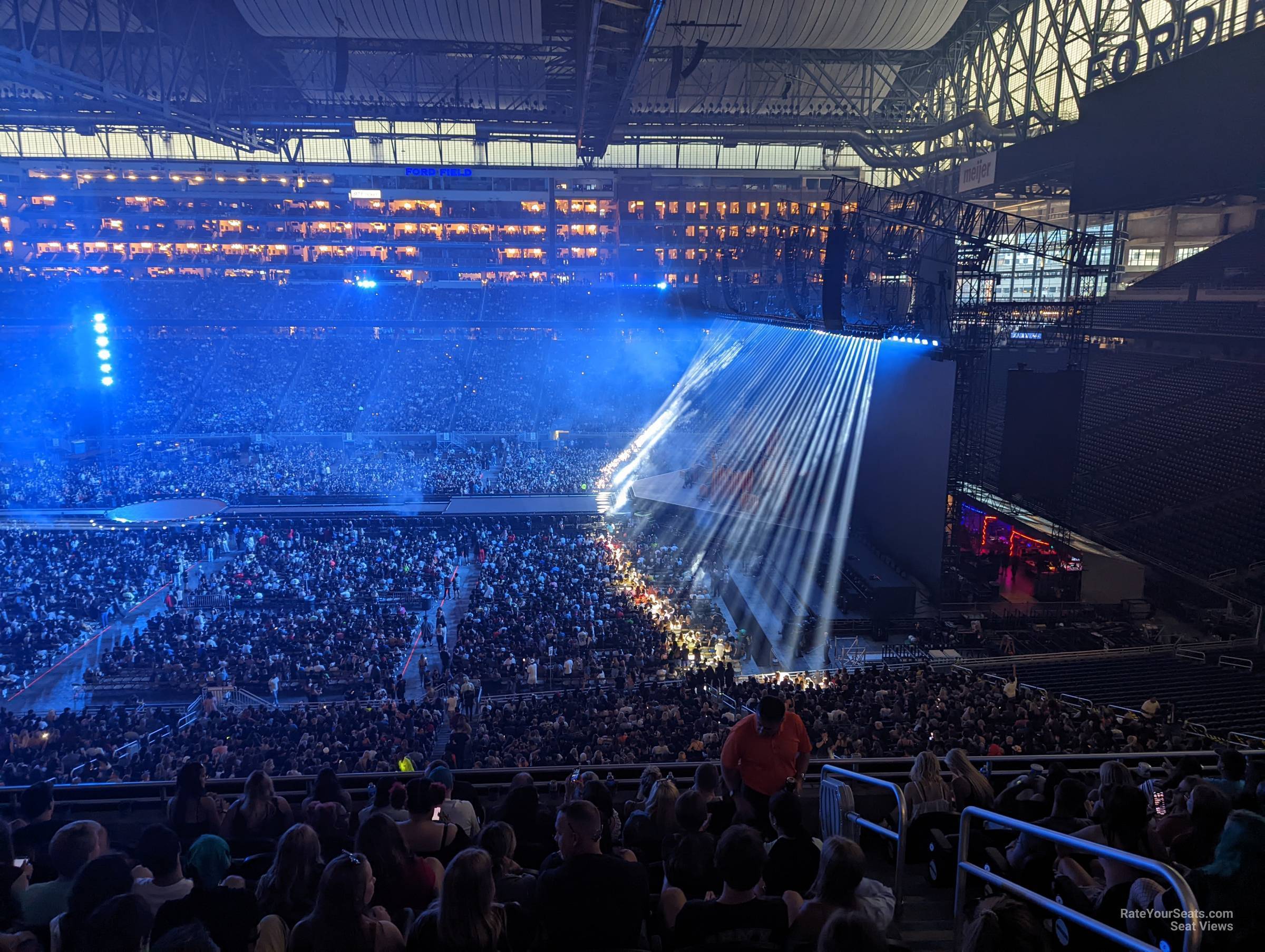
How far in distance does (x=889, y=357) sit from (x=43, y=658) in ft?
57.0

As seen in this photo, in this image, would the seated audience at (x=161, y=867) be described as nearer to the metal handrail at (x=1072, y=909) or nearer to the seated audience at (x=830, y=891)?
the seated audience at (x=830, y=891)

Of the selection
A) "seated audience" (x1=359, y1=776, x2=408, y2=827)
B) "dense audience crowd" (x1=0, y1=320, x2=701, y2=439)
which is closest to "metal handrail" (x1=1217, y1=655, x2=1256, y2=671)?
"seated audience" (x1=359, y1=776, x2=408, y2=827)

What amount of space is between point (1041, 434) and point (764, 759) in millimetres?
13776

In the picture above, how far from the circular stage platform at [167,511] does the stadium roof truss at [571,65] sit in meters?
9.43

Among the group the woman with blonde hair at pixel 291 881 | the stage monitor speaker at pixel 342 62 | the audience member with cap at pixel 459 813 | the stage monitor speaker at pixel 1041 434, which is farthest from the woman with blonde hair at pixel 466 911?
the stage monitor speaker at pixel 342 62

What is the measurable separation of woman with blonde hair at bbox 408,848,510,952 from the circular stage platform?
21.0 metres

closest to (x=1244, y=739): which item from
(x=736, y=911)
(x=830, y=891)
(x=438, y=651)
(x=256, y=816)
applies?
(x=830, y=891)

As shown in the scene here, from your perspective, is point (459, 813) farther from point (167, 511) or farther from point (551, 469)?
point (551, 469)

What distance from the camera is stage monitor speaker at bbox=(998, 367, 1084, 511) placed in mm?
15070

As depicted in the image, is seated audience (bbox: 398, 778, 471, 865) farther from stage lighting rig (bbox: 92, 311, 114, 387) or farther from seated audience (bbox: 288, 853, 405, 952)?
stage lighting rig (bbox: 92, 311, 114, 387)

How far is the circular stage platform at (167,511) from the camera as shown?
66.9ft

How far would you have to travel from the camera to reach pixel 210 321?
136 ft

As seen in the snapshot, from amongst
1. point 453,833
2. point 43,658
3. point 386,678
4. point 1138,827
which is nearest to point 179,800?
point 453,833

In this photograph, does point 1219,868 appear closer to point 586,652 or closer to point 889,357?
point 586,652
